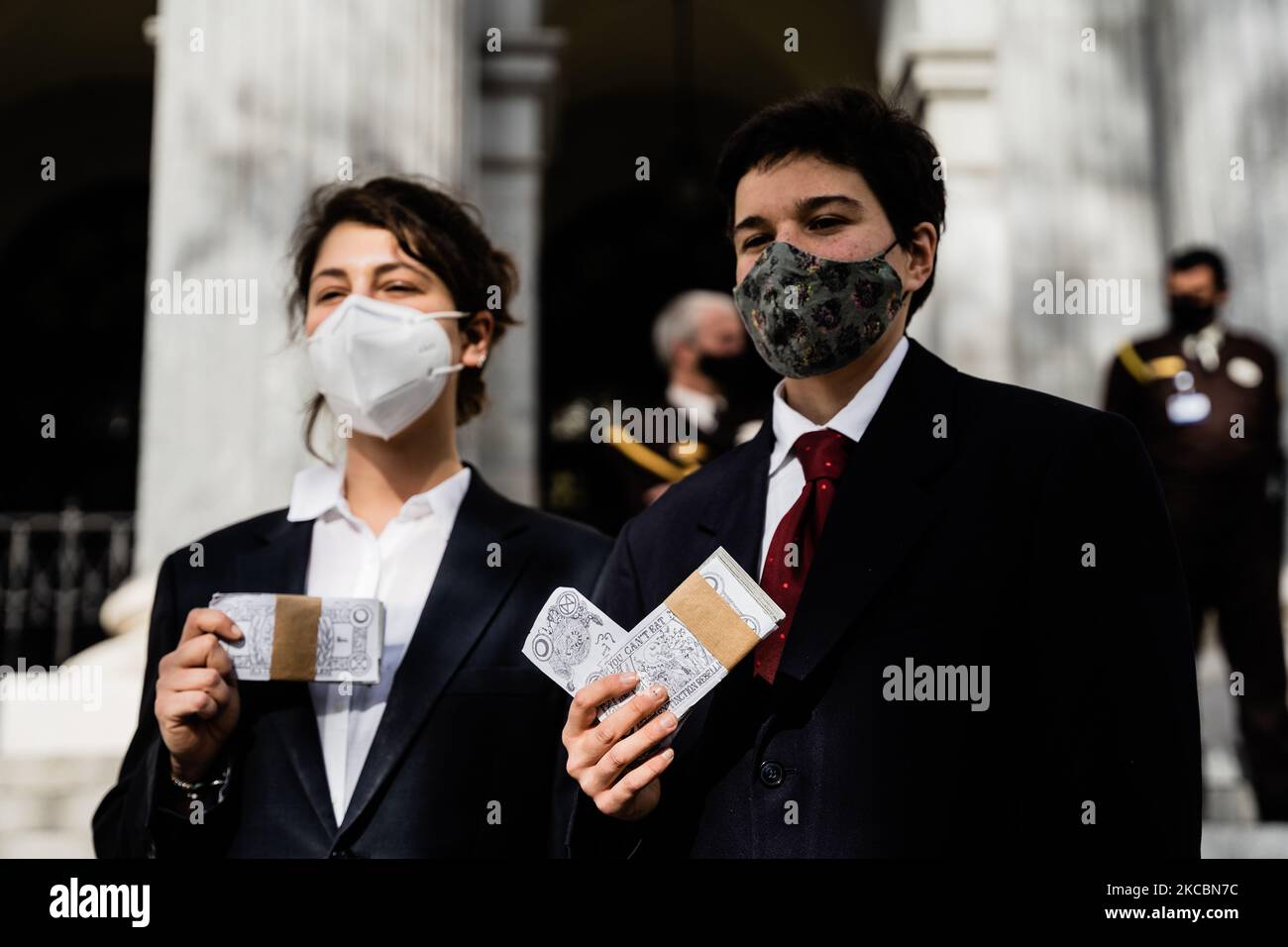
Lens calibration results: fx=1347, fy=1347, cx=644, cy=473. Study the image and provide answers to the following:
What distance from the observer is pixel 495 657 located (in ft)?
8.77

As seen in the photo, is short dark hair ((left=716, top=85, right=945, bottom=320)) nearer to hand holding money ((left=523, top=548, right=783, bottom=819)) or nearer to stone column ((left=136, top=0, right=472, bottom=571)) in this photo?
hand holding money ((left=523, top=548, right=783, bottom=819))

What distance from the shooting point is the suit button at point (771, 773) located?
2.04 m

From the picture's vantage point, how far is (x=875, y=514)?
82.9 inches

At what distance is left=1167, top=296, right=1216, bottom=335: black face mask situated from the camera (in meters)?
5.61

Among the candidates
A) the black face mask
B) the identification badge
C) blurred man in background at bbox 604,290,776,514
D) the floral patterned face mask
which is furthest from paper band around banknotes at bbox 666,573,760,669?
the black face mask

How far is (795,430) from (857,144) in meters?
0.49

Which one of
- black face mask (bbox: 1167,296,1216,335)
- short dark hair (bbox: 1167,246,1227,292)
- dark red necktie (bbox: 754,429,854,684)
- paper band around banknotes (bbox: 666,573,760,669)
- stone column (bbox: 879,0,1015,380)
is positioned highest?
stone column (bbox: 879,0,1015,380)

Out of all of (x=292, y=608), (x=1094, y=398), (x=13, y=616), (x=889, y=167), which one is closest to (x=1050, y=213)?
(x=1094, y=398)

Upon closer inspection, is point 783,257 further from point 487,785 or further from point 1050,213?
point 1050,213

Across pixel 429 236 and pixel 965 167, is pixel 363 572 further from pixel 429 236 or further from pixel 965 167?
pixel 965 167

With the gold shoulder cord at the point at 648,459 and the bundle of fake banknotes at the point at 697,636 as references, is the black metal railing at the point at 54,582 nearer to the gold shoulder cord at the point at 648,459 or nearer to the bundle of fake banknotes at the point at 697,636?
the gold shoulder cord at the point at 648,459

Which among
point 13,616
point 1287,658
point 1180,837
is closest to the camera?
point 1180,837
